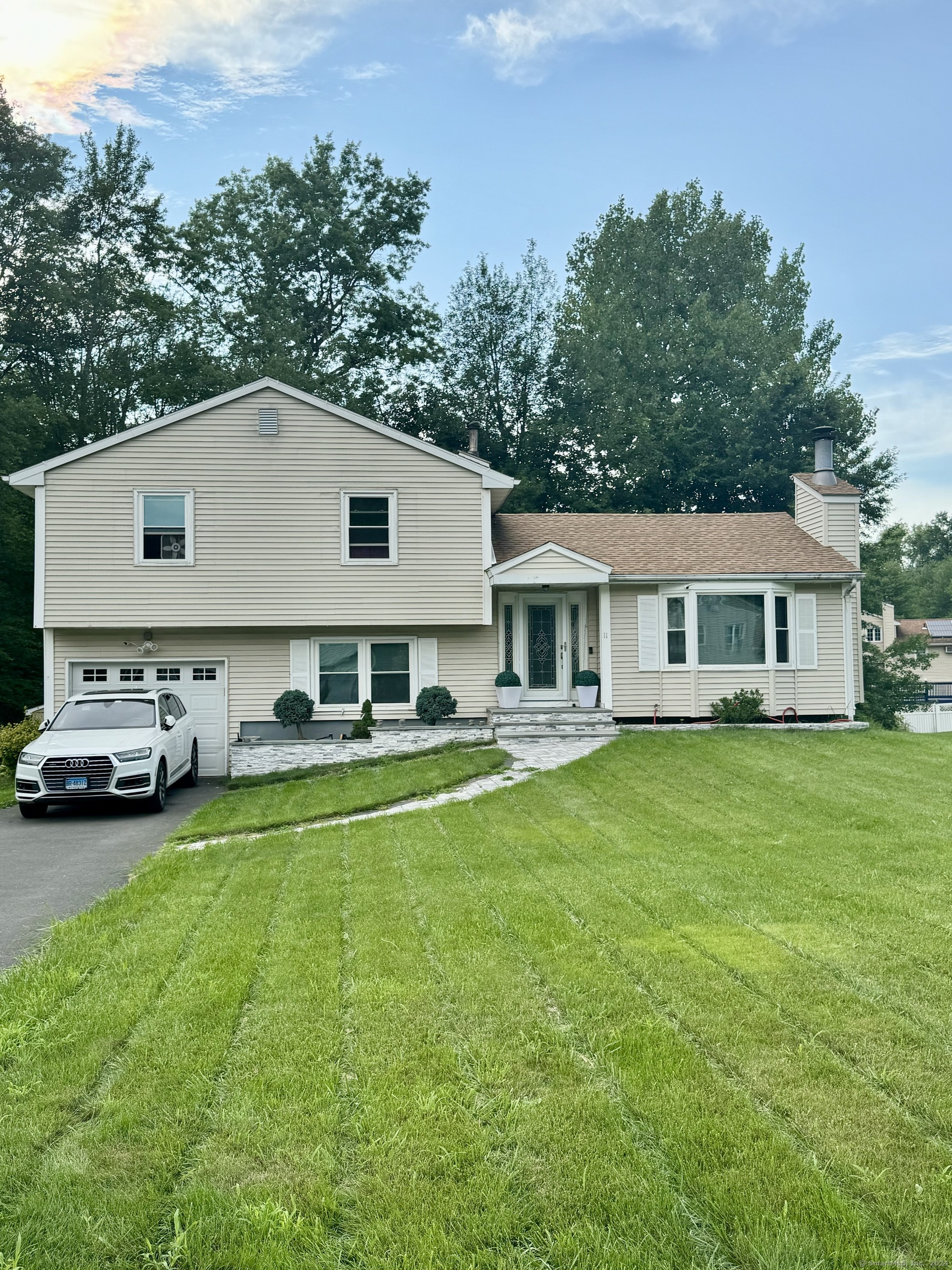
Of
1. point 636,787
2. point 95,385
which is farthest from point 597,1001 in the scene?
point 95,385

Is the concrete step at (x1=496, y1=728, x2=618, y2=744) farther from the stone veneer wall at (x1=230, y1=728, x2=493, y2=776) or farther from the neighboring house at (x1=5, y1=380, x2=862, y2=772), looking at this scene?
the neighboring house at (x1=5, y1=380, x2=862, y2=772)

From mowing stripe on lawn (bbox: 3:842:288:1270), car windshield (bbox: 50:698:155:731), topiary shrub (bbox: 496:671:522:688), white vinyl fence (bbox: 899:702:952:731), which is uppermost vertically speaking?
topiary shrub (bbox: 496:671:522:688)

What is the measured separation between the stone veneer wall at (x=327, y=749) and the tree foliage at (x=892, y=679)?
15.5 meters

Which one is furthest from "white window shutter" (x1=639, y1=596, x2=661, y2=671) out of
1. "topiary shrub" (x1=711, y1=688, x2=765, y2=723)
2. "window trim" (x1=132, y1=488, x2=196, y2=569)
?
"window trim" (x1=132, y1=488, x2=196, y2=569)

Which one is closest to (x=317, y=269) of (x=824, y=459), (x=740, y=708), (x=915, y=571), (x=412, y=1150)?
(x=824, y=459)

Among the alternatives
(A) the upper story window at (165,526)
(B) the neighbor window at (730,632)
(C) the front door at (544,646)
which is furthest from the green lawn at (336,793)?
(A) the upper story window at (165,526)

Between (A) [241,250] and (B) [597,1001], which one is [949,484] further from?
(B) [597,1001]

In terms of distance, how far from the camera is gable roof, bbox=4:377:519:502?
1741 centimetres

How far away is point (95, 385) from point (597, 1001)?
30.6 metres

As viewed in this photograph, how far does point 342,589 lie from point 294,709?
252 centimetres

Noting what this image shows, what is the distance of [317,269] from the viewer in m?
34.2

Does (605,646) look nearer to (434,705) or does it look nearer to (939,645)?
(434,705)

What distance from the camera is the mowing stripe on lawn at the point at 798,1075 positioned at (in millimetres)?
3018

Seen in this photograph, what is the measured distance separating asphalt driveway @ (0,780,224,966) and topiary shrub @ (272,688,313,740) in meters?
2.93
